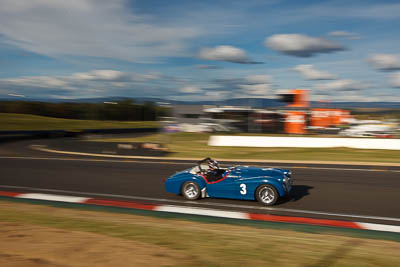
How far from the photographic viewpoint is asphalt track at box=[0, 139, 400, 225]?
7774mm

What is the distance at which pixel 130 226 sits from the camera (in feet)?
19.0

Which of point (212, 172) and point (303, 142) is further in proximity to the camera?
point (303, 142)

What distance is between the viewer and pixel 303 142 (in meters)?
19.5

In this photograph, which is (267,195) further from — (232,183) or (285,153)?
(285,153)

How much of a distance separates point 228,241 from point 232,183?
130 inches

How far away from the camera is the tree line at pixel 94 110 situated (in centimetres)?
6244

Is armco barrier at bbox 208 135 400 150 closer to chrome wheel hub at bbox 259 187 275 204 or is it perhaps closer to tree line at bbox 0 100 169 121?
chrome wheel hub at bbox 259 187 275 204

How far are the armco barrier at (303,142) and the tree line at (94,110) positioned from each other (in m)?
40.2

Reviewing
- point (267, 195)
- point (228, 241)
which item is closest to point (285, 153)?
point (267, 195)

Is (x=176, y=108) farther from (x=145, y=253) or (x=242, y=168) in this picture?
(x=145, y=253)

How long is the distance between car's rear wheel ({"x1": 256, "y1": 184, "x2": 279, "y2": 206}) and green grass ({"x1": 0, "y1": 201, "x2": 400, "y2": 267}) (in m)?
1.88

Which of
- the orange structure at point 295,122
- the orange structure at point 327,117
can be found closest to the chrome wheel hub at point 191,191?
the orange structure at point 295,122

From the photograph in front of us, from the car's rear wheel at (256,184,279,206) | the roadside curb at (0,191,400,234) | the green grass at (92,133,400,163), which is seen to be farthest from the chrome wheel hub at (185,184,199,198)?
the green grass at (92,133,400,163)

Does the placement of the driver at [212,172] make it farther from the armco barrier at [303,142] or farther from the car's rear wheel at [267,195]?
the armco barrier at [303,142]
